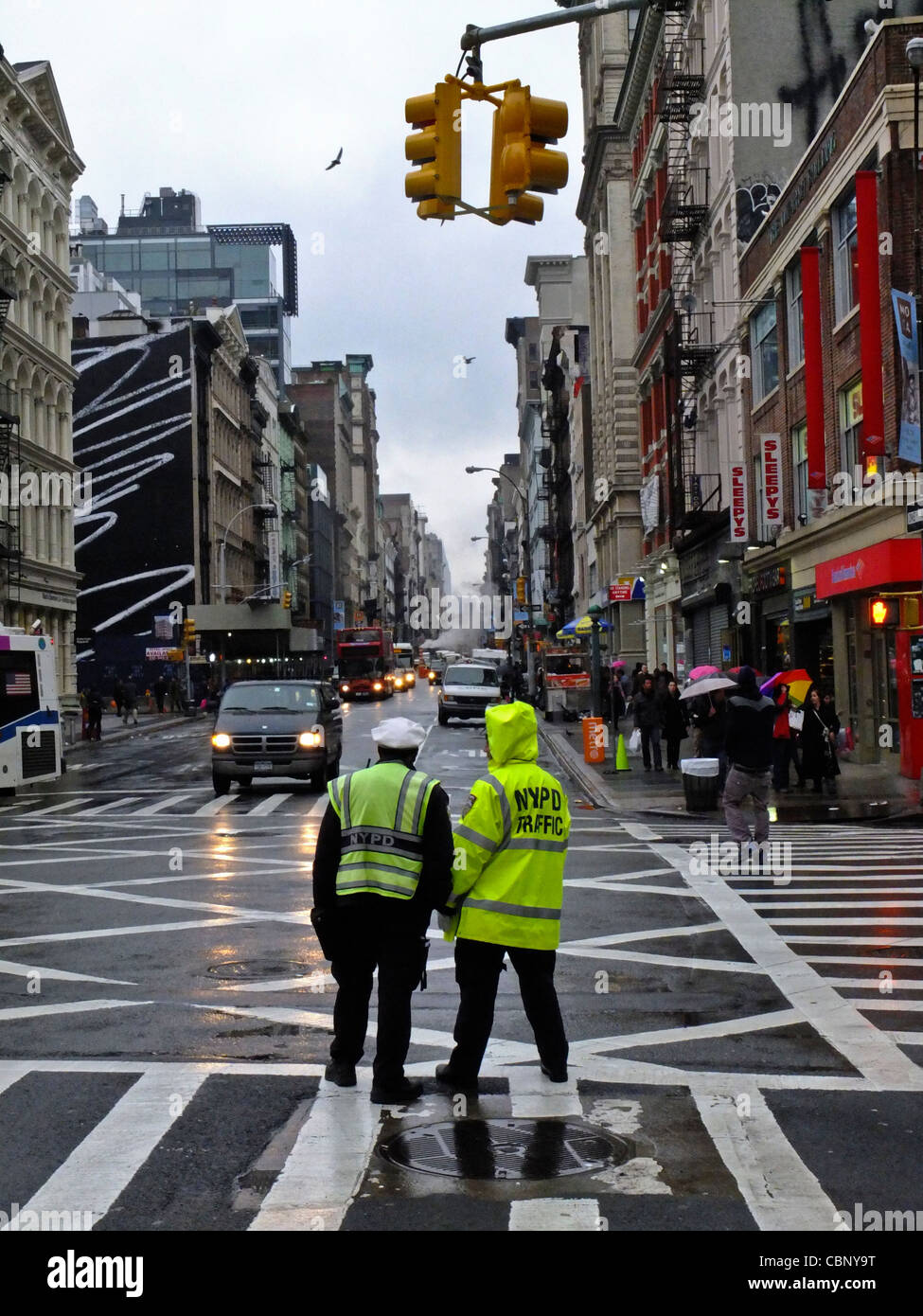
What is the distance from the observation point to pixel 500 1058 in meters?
7.78

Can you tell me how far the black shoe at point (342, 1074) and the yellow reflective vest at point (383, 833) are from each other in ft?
2.89

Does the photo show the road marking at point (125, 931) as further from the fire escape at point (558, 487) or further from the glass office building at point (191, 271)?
the glass office building at point (191, 271)

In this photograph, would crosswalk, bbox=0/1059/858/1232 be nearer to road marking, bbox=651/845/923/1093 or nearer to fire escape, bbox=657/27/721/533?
road marking, bbox=651/845/923/1093

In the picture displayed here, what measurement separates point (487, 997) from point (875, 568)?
62.8 feet

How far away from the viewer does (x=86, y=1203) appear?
549 centimetres

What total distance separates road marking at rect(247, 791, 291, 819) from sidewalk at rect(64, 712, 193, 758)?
1656cm

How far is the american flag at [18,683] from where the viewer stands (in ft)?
92.4

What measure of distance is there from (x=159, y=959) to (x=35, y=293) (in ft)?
159

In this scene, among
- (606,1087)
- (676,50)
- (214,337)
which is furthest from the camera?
(214,337)

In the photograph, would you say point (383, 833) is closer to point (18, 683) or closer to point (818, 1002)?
point (818, 1002)

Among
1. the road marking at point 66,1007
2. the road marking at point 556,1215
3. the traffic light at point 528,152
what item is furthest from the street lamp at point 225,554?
the road marking at point 556,1215

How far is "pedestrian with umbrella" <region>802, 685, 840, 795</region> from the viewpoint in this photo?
23141 millimetres

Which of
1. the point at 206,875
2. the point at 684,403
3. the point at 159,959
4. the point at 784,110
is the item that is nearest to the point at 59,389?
the point at 684,403
